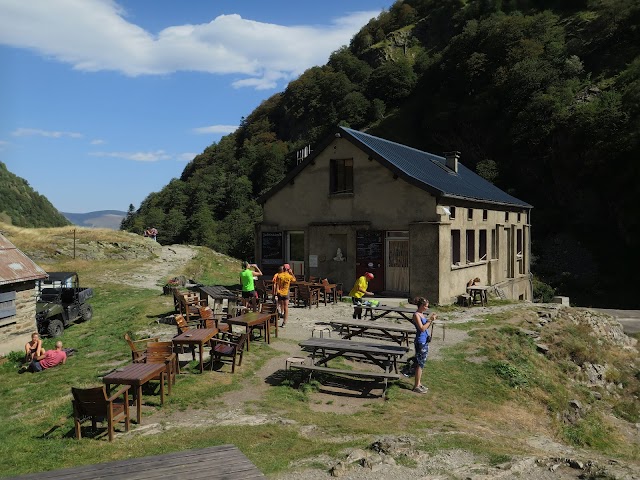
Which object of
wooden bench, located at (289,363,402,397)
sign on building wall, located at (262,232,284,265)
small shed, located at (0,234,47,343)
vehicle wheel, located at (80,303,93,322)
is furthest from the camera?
sign on building wall, located at (262,232,284,265)

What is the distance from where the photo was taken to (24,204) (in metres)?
136

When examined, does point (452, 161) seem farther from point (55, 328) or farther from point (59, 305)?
point (55, 328)

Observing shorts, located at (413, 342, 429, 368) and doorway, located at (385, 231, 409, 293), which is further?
doorway, located at (385, 231, 409, 293)

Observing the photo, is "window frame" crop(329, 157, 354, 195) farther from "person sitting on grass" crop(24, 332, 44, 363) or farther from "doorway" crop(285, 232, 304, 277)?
"person sitting on grass" crop(24, 332, 44, 363)

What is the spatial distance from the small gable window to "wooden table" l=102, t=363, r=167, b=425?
14834 millimetres

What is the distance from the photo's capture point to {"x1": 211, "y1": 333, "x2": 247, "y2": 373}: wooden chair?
1096cm

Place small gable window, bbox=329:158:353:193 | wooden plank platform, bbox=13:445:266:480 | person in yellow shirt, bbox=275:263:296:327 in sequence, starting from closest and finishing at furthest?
wooden plank platform, bbox=13:445:266:480
person in yellow shirt, bbox=275:263:296:327
small gable window, bbox=329:158:353:193

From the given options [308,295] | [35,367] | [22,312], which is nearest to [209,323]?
[35,367]

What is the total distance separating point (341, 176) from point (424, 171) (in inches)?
155

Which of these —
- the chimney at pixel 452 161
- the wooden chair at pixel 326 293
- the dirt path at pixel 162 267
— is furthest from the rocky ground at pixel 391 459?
the dirt path at pixel 162 267

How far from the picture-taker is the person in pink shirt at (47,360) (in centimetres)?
1231

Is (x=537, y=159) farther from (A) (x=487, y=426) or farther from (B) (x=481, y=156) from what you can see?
(A) (x=487, y=426)

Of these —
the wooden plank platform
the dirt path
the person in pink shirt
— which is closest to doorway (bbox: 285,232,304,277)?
the dirt path

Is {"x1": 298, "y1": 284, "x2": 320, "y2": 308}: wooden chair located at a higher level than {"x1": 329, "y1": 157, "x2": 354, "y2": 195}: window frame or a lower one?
lower
